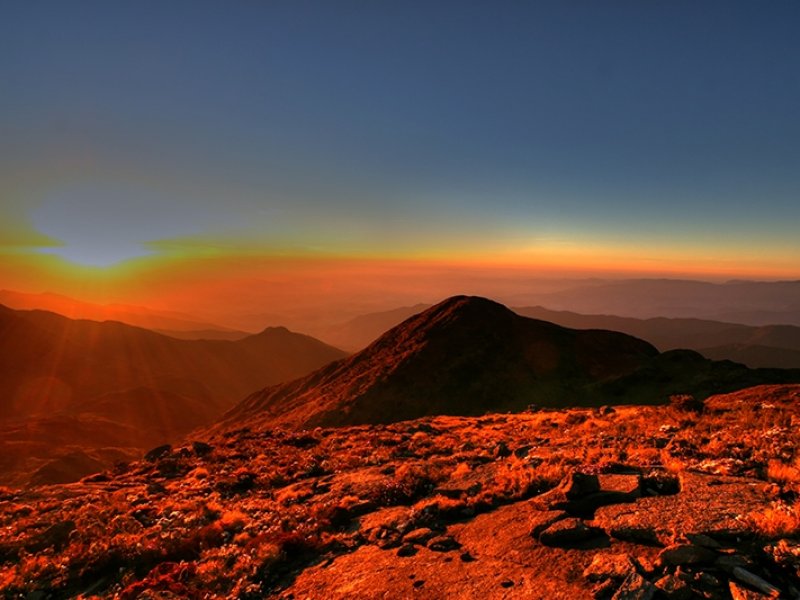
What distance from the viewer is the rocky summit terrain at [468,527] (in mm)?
6984

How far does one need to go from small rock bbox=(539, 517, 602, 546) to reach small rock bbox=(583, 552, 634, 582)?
90 centimetres

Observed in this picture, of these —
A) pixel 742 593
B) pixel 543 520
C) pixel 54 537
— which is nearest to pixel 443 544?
pixel 543 520

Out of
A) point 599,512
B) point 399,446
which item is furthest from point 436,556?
point 399,446

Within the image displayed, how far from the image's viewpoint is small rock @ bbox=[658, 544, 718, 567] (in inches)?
257

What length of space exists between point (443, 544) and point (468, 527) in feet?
3.74

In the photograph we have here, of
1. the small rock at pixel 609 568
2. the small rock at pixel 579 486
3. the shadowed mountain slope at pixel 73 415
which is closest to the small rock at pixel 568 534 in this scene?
the small rock at pixel 609 568

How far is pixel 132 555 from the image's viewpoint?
12070mm

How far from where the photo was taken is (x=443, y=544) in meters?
9.43

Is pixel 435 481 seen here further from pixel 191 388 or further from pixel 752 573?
pixel 191 388

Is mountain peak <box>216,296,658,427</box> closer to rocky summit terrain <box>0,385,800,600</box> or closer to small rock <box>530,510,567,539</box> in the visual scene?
rocky summit terrain <box>0,385,800,600</box>

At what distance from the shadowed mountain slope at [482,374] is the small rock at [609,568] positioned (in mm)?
47168

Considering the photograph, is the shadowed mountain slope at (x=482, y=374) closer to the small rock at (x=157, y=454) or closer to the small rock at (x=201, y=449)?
the small rock at (x=157, y=454)

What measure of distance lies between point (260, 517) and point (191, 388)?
203 metres

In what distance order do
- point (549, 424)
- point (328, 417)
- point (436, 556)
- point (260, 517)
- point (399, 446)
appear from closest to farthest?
point (436, 556)
point (260, 517)
point (399, 446)
point (549, 424)
point (328, 417)
